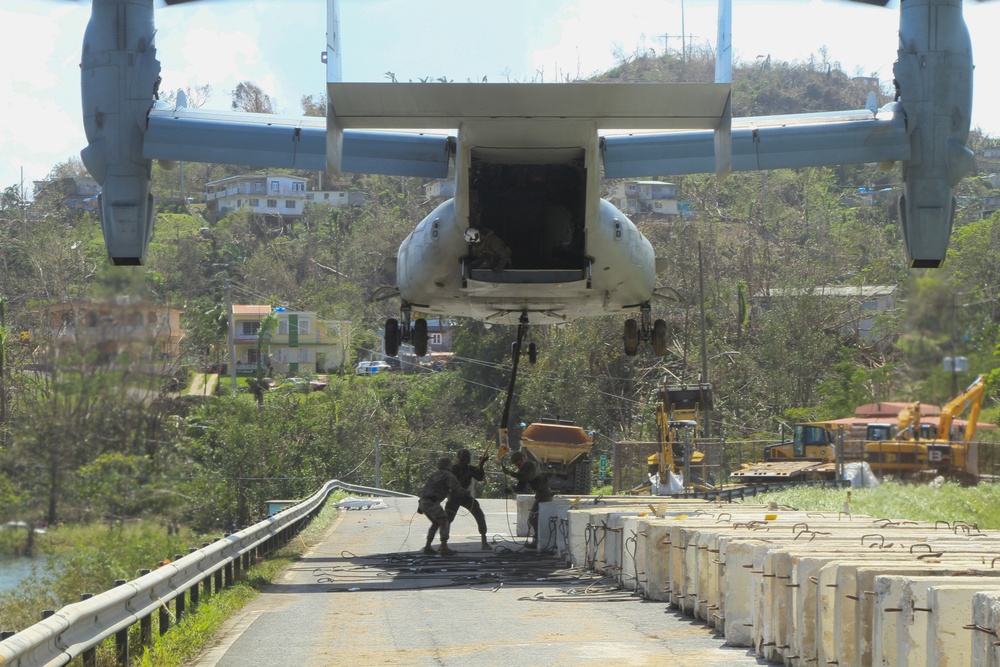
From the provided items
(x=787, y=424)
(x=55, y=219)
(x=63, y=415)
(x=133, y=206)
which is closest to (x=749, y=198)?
(x=787, y=424)

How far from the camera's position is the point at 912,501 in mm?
24297

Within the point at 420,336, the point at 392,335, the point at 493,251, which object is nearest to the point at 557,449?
the point at 392,335

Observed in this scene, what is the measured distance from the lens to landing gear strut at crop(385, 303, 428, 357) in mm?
20703

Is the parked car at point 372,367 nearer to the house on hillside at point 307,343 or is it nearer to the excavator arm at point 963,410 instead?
the house on hillside at point 307,343

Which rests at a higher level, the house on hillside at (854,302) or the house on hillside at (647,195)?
the house on hillside at (647,195)

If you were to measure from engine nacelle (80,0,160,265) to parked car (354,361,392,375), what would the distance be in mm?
70329

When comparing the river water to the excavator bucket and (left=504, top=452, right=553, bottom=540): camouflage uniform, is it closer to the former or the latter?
(left=504, top=452, right=553, bottom=540): camouflage uniform

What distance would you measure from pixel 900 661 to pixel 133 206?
14.4 m

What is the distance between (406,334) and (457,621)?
10.6 meters

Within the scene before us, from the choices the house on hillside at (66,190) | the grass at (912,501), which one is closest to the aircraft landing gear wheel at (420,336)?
the grass at (912,501)

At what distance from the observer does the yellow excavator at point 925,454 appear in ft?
103

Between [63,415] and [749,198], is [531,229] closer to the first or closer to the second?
[63,415]

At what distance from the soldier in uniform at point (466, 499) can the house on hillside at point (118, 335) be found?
7439mm

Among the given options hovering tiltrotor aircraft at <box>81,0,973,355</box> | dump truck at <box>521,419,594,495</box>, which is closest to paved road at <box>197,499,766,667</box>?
hovering tiltrotor aircraft at <box>81,0,973,355</box>
